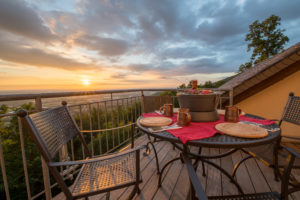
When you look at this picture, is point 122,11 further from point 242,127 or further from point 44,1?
point 242,127

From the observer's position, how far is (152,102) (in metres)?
2.44

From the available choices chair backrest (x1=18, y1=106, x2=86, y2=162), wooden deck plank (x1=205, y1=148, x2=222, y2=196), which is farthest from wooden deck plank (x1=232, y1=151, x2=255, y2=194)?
chair backrest (x1=18, y1=106, x2=86, y2=162)

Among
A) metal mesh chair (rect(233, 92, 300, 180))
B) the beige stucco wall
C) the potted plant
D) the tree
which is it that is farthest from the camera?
the tree

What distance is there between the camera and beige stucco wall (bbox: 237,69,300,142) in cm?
302

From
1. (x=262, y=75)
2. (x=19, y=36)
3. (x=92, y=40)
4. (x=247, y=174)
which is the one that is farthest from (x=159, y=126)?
(x=19, y=36)

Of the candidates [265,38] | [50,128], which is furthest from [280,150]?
[265,38]

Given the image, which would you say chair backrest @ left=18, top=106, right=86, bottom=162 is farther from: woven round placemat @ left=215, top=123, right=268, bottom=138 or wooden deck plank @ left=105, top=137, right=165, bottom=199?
woven round placemat @ left=215, top=123, right=268, bottom=138

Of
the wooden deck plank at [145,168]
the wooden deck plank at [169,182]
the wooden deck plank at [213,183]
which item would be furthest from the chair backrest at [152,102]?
the wooden deck plank at [213,183]

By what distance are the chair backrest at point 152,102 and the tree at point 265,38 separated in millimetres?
17017

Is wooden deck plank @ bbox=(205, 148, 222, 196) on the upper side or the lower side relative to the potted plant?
lower

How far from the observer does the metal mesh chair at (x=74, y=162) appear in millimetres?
769

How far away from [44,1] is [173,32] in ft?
15.0

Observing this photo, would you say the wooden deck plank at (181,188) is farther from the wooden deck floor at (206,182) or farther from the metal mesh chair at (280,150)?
the metal mesh chair at (280,150)

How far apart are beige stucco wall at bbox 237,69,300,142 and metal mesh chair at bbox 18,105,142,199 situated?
3716 millimetres
